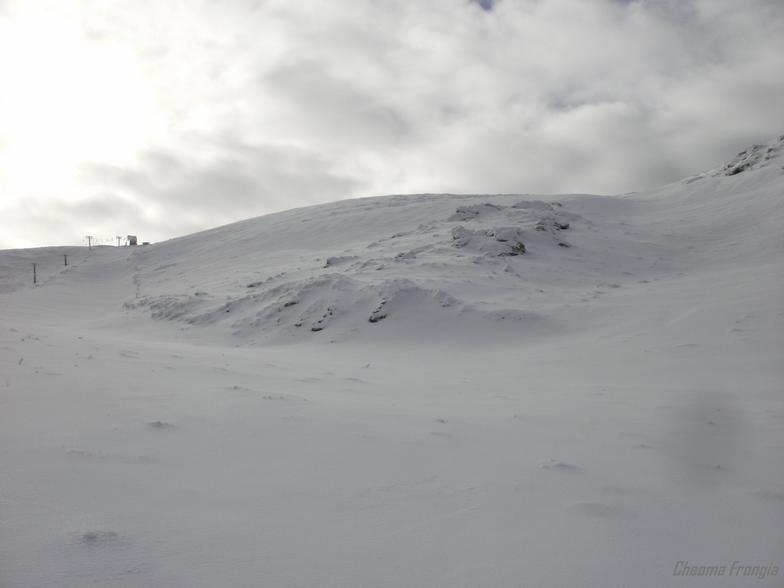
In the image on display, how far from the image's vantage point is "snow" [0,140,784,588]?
2896 millimetres

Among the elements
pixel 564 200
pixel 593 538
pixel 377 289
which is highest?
pixel 564 200

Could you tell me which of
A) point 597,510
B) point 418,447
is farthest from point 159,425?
point 597,510

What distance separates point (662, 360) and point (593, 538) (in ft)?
24.0

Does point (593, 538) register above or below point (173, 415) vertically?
below

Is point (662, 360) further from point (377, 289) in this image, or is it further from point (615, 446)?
point (377, 289)

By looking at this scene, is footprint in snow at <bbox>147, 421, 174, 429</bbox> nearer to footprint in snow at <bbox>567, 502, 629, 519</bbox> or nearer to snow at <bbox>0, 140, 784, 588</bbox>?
snow at <bbox>0, 140, 784, 588</bbox>

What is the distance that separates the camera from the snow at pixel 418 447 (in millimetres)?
2896

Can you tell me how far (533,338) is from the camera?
12586 millimetres

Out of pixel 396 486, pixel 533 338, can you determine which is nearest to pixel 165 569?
pixel 396 486

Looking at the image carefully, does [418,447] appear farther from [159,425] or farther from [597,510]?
[159,425]

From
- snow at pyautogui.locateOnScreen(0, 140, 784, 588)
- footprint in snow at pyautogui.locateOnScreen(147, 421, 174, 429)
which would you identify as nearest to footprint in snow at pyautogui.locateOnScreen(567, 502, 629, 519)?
snow at pyautogui.locateOnScreen(0, 140, 784, 588)

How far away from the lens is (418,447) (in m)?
4.57

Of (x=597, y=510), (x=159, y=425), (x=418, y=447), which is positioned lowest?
(x=597, y=510)

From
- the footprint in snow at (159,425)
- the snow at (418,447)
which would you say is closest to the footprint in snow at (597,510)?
the snow at (418,447)
